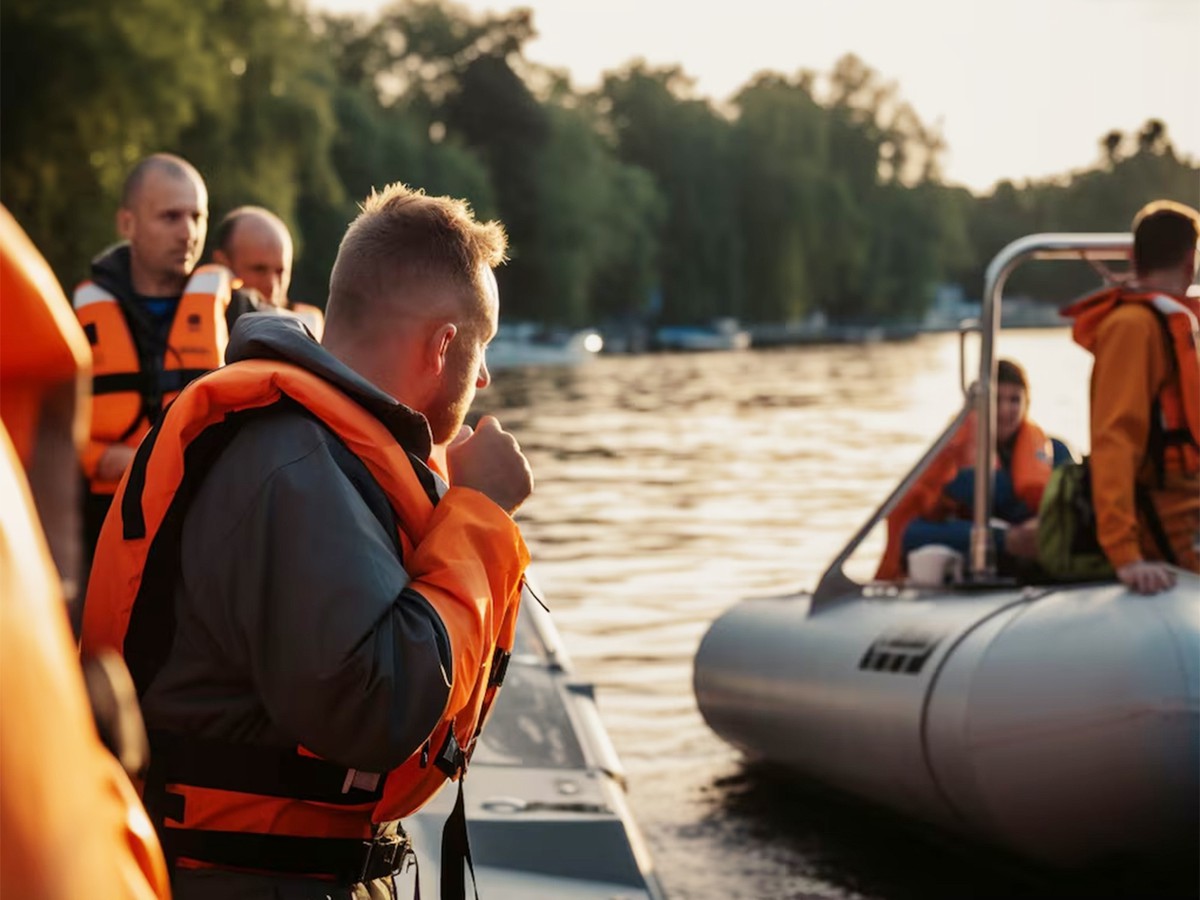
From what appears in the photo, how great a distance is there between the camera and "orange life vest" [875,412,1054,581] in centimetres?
738

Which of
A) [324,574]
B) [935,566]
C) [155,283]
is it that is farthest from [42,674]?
[935,566]

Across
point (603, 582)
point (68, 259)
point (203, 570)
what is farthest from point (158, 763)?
point (68, 259)

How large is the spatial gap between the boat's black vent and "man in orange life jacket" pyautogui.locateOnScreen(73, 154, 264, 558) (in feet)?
8.56

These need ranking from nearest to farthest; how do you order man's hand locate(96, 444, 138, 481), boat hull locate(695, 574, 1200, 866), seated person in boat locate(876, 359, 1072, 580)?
man's hand locate(96, 444, 138, 481) < boat hull locate(695, 574, 1200, 866) < seated person in boat locate(876, 359, 1072, 580)

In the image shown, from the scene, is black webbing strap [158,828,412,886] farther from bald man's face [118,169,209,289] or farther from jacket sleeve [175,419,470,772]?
bald man's face [118,169,209,289]

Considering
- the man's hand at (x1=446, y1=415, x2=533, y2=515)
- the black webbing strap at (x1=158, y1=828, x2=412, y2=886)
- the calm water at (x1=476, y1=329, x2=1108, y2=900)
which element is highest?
the man's hand at (x1=446, y1=415, x2=533, y2=515)

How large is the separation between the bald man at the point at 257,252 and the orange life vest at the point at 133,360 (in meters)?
0.81

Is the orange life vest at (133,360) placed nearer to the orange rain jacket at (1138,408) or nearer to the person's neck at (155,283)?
the person's neck at (155,283)

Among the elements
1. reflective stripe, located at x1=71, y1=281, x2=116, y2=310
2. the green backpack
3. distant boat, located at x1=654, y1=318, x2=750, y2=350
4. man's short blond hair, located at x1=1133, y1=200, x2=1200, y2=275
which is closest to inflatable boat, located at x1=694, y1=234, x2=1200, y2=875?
the green backpack

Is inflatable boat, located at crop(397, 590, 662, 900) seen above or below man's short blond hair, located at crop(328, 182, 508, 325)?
below

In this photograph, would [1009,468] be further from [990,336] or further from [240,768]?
[240,768]

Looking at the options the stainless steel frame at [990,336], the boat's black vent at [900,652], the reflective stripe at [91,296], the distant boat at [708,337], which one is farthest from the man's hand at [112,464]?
the distant boat at [708,337]

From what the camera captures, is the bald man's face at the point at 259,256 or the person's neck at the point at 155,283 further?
the bald man's face at the point at 259,256

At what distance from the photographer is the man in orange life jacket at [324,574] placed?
1.98m
